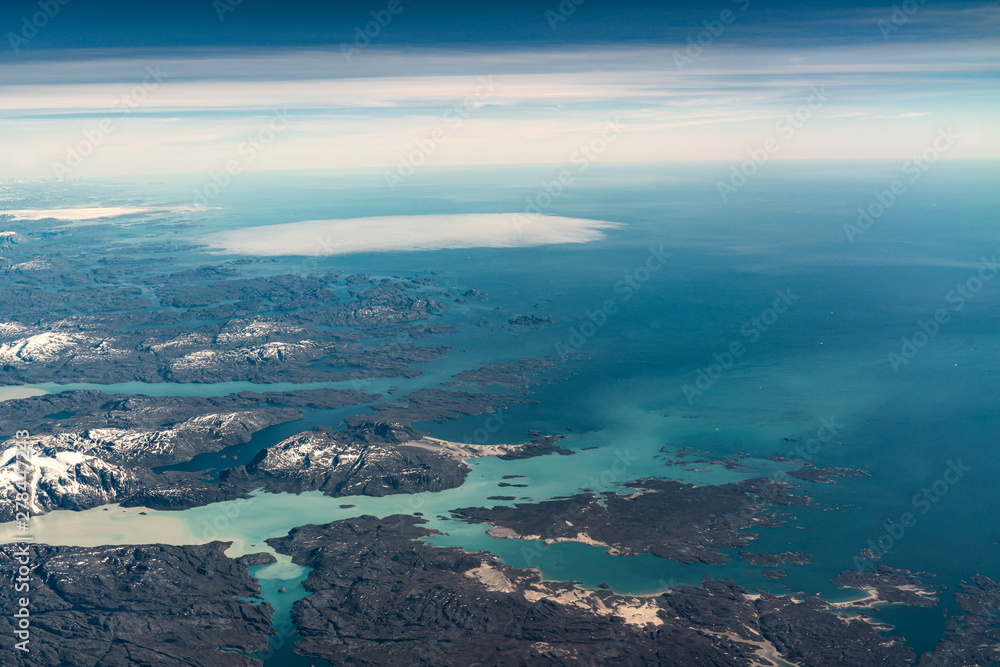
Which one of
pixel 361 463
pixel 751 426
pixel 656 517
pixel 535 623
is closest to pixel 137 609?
pixel 361 463

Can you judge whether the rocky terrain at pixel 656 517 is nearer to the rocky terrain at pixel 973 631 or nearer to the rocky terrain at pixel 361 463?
the rocky terrain at pixel 361 463

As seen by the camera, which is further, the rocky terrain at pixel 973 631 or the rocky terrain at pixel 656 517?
the rocky terrain at pixel 656 517

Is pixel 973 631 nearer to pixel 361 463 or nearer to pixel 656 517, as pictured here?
pixel 656 517

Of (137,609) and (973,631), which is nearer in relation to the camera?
(973,631)

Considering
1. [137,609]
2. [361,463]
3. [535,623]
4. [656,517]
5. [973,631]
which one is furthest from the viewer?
[361,463]

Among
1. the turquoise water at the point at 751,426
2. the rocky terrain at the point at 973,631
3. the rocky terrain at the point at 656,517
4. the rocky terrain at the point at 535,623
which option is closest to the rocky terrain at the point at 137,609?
the rocky terrain at the point at 535,623

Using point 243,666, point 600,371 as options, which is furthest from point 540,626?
point 600,371

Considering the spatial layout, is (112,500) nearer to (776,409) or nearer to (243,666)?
(243,666)

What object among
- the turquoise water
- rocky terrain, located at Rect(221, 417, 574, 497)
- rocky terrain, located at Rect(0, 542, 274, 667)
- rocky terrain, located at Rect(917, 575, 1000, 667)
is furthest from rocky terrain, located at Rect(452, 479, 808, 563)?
rocky terrain, located at Rect(0, 542, 274, 667)
